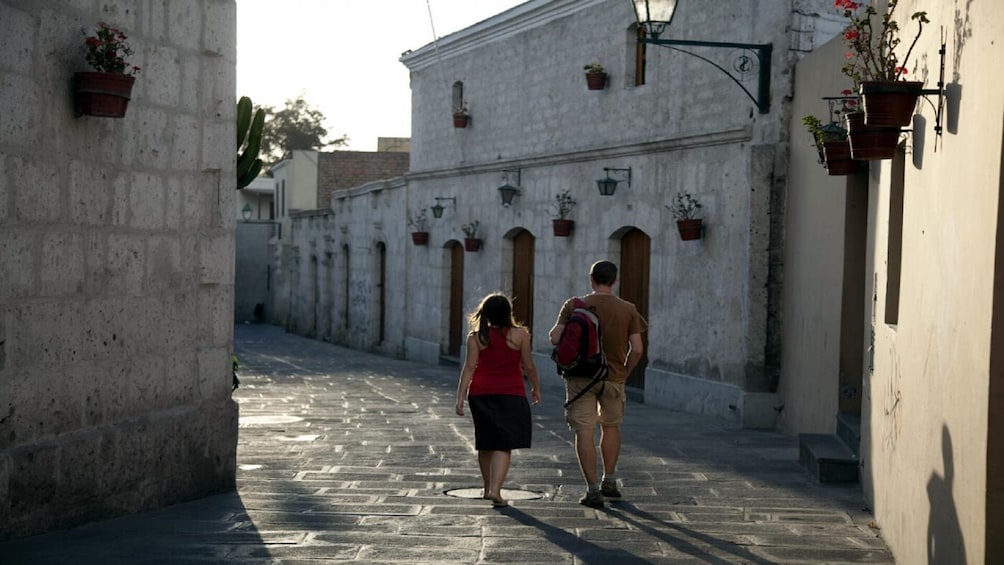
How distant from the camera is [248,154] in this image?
11023mm

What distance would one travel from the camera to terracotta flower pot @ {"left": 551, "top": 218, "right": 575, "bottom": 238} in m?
19.2

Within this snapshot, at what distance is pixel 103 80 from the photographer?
712 centimetres

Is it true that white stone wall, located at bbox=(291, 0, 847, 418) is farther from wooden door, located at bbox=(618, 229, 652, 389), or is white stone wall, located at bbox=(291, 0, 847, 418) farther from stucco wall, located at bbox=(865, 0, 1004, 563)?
stucco wall, located at bbox=(865, 0, 1004, 563)

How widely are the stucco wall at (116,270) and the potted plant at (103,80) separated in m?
0.08

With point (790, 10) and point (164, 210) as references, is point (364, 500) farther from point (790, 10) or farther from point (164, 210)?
point (790, 10)

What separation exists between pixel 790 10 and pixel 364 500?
8157 mm

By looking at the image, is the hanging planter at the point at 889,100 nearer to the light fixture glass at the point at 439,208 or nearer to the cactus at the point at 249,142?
the cactus at the point at 249,142

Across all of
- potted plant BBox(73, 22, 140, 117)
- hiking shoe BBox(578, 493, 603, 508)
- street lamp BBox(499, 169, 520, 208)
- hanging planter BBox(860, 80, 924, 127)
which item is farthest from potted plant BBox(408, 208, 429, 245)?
hanging planter BBox(860, 80, 924, 127)

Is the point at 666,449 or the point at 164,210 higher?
the point at 164,210

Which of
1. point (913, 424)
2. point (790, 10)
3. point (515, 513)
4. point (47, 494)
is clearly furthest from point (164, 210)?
point (790, 10)

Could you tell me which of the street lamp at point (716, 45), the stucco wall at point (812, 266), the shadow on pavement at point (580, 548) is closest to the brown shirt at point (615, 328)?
the shadow on pavement at point (580, 548)

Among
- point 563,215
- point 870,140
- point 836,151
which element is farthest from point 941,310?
point 563,215

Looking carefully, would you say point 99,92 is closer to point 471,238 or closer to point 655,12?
point 655,12

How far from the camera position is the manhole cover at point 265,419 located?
1323 cm
